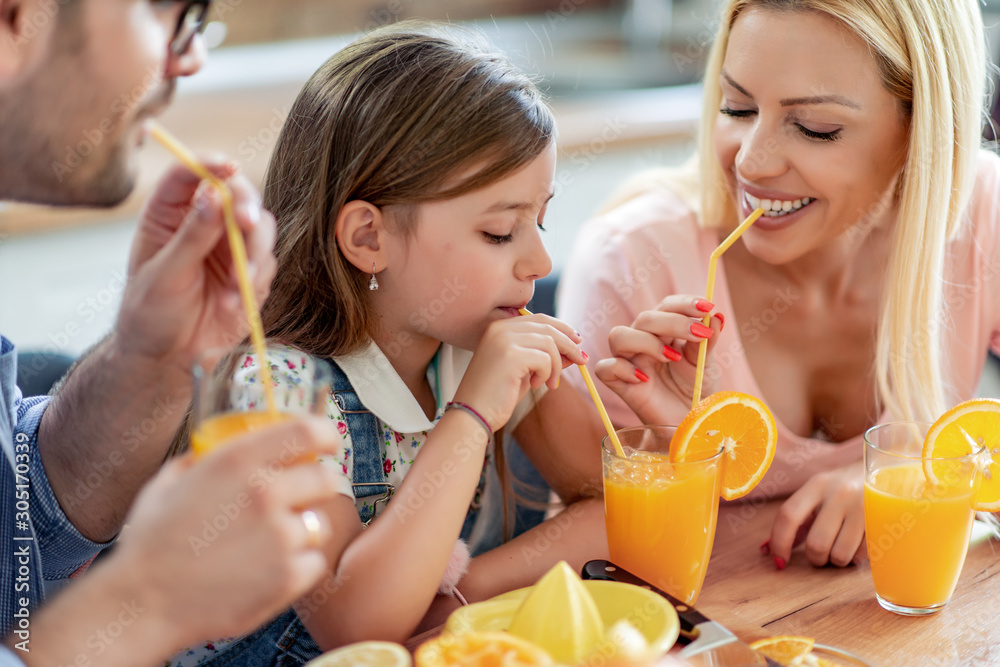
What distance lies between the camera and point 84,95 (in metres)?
0.91

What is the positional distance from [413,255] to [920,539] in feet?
2.32

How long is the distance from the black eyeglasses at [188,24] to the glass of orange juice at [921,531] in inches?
34.6

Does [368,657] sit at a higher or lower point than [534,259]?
lower

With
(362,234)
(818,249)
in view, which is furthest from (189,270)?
(818,249)

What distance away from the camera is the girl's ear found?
1.26 m

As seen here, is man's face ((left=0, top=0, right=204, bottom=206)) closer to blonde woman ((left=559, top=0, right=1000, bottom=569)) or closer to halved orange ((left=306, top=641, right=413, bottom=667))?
halved orange ((left=306, top=641, right=413, bottom=667))

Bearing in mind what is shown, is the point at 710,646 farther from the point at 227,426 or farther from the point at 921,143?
the point at 921,143

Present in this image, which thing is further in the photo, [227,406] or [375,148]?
[375,148]

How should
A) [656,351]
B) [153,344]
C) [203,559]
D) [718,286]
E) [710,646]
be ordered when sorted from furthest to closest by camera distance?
[718,286] < [656,351] < [153,344] < [710,646] < [203,559]

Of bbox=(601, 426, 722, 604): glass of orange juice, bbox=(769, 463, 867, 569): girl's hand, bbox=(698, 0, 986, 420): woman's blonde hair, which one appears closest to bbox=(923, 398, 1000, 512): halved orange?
bbox=(769, 463, 867, 569): girl's hand

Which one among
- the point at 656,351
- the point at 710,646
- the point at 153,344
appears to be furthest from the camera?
the point at 656,351

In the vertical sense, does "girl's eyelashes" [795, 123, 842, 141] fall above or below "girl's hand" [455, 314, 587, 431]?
above

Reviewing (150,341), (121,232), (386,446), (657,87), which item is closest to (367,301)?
(386,446)

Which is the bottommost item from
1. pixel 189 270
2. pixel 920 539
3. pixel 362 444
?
pixel 362 444
